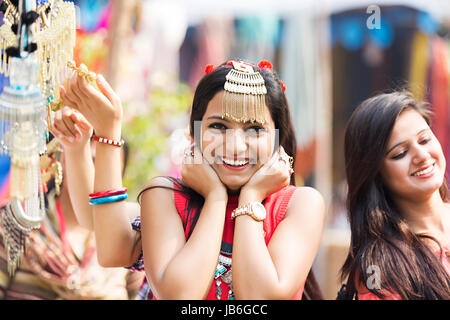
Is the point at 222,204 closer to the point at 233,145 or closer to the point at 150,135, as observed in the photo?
the point at 233,145

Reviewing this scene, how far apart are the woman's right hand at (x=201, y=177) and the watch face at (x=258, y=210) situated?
0.11 meters

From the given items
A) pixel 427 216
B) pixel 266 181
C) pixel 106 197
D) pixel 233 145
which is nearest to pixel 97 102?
pixel 106 197

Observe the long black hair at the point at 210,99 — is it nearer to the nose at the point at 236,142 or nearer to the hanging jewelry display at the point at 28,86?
the nose at the point at 236,142

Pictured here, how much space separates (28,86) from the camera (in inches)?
62.2

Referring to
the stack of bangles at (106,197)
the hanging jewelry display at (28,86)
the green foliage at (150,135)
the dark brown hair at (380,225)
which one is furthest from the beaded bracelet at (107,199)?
the green foliage at (150,135)

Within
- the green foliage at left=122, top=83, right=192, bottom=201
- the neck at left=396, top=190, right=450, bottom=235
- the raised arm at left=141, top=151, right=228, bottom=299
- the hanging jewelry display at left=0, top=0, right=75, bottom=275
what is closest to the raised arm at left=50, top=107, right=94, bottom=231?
the hanging jewelry display at left=0, top=0, right=75, bottom=275

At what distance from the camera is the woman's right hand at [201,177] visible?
5.57 ft

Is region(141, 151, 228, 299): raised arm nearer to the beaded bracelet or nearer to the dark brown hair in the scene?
the beaded bracelet

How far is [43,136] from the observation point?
165 cm

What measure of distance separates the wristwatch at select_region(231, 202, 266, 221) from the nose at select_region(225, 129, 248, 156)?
0.18 metres

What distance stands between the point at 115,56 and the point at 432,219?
2566 millimetres
